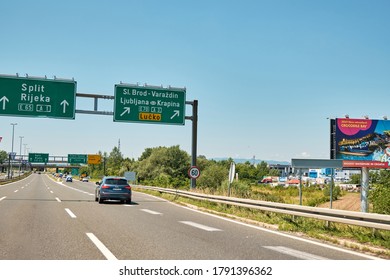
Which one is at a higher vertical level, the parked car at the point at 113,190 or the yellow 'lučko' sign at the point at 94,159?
the yellow 'lučko' sign at the point at 94,159

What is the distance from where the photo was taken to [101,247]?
8383 millimetres

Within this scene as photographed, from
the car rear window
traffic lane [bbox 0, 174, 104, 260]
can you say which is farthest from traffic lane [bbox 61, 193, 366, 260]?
the car rear window

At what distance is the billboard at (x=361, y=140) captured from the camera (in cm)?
3694

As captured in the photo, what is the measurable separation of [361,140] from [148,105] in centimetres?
2086

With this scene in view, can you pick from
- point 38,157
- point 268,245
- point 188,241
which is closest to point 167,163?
point 38,157

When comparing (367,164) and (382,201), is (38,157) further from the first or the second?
(382,201)

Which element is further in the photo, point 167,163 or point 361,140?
point 167,163

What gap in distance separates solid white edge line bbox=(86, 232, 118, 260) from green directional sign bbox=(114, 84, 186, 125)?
1603 centimetres

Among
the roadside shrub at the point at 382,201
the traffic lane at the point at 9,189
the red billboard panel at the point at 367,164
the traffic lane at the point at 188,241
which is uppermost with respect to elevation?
the red billboard panel at the point at 367,164

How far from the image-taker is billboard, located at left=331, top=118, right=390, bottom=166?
3694 cm

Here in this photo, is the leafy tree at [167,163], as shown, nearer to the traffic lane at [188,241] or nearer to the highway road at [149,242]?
the traffic lane at [188,241]

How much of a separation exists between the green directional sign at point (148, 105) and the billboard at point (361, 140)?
1716 centimetres

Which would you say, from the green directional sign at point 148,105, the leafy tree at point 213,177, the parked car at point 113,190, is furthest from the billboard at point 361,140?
the leafy tree at point 213,177
